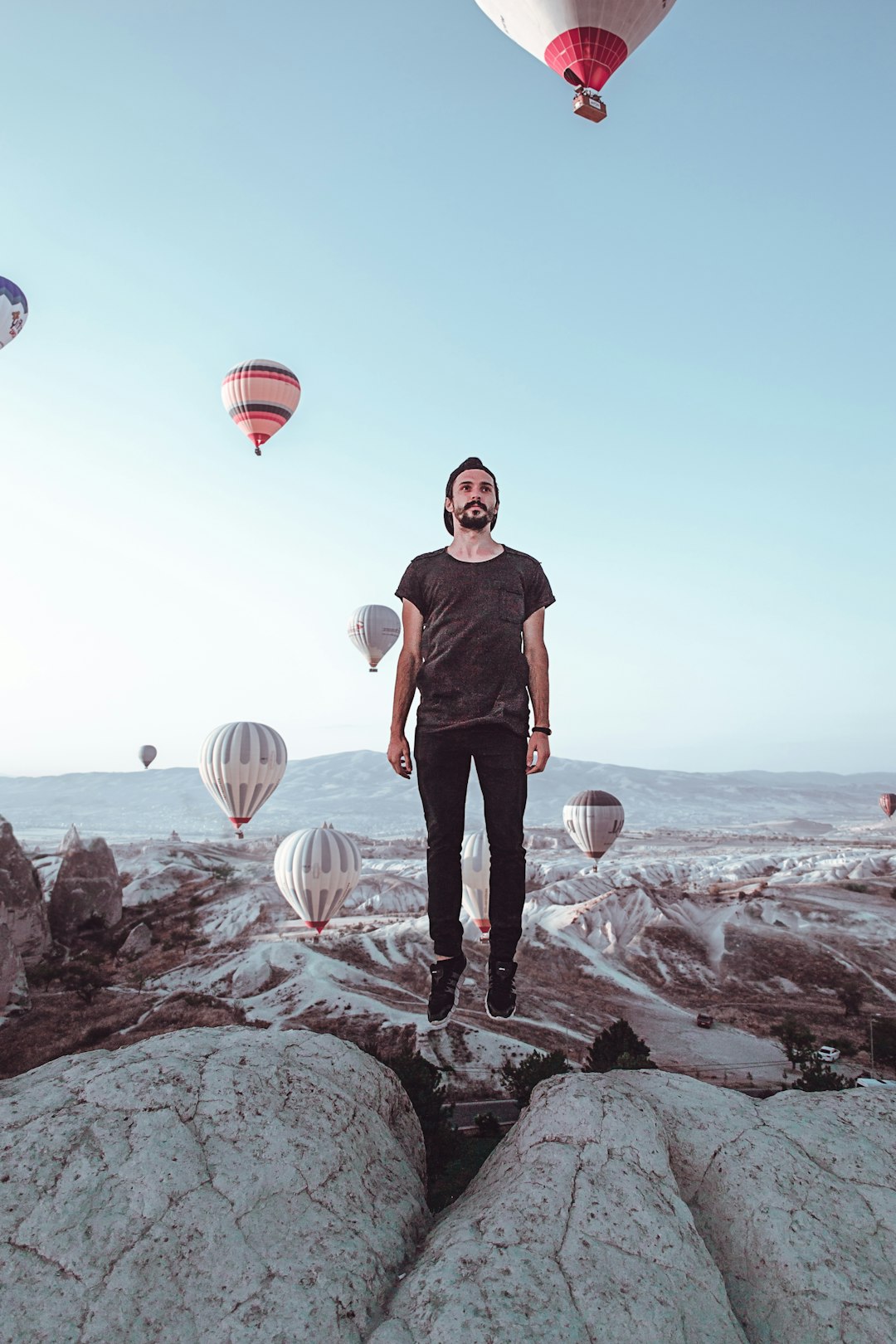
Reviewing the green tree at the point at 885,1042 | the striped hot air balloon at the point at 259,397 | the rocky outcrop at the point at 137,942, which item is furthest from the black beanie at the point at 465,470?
the rocky outcrop at the point at 137,942

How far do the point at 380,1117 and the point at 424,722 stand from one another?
17.3 feet

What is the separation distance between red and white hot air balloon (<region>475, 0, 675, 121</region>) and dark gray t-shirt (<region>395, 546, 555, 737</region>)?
19.8 m

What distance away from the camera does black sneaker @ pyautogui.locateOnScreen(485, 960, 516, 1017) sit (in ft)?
19.5

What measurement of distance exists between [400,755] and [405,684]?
62 centimetres

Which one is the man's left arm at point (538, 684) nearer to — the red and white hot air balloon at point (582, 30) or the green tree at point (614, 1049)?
the green tree at point (614, 1049)

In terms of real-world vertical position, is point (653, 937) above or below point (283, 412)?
below

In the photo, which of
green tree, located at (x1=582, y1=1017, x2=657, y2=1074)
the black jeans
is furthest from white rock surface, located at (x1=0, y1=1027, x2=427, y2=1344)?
green tree, located at (x1=582, y1=1017, x2=657, y2=1074)

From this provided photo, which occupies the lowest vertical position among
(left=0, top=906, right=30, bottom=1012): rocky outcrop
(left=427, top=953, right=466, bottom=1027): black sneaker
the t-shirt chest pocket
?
(left=0, top=906, right=30, bottom=1012): rocky outcrop

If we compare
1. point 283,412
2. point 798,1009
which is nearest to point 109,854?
point 283,412

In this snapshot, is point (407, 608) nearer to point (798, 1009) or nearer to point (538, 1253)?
point (538, 1253)

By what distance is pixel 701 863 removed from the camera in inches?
2992

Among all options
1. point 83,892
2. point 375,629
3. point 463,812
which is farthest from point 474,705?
point 83,892

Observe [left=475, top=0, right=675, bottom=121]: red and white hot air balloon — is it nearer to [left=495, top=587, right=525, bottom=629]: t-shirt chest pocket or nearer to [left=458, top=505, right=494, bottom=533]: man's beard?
[left=458, top=505, right=494, bottom=533]: man's beard

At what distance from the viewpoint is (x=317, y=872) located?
31328 millimetres
